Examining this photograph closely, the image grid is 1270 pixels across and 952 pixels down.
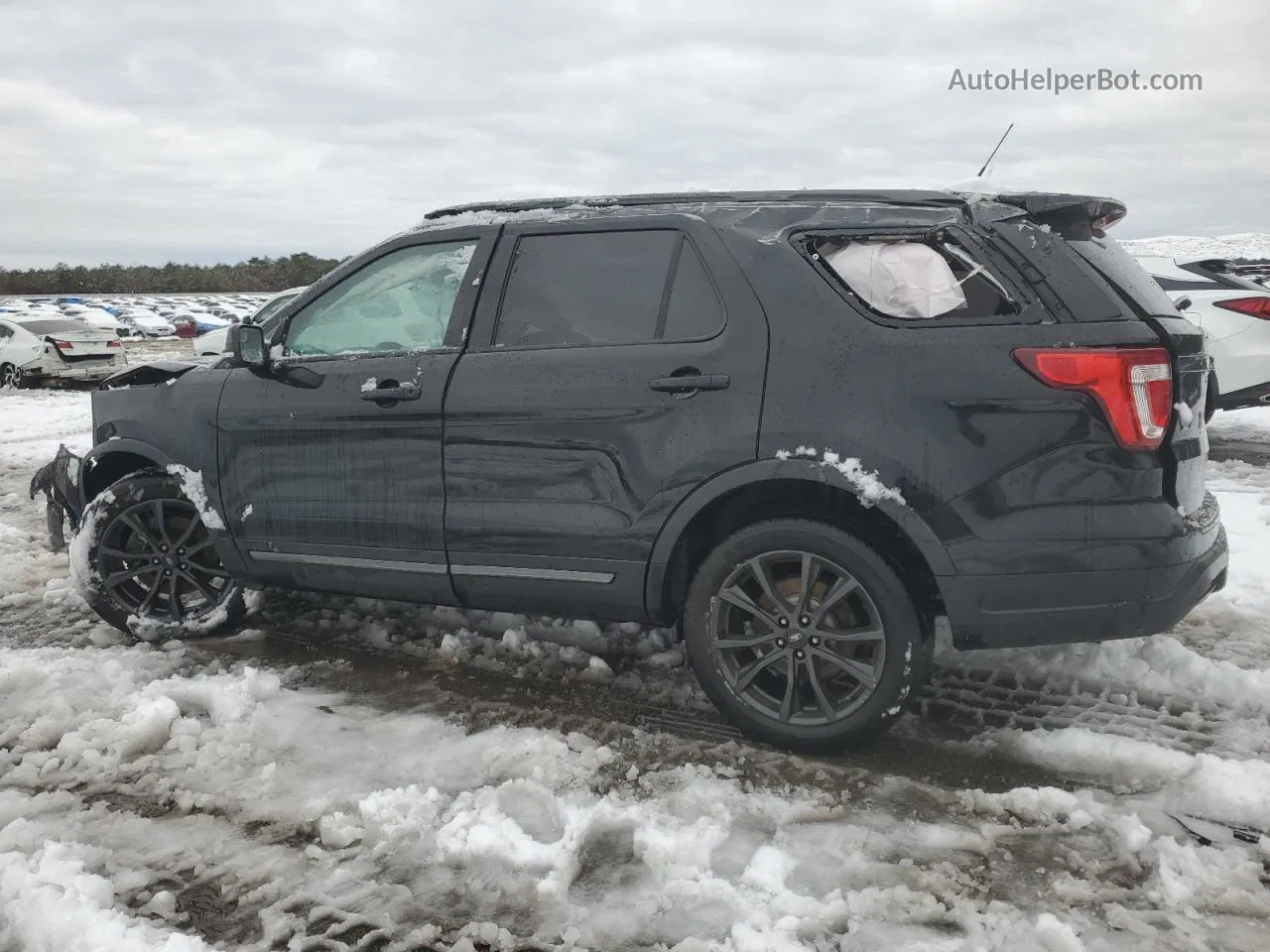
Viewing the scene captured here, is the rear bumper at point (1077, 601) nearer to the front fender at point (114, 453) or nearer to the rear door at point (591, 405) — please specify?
the rear door at point (591, 405)

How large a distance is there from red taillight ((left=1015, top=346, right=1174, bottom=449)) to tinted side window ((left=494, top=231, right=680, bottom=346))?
1320 millimetres

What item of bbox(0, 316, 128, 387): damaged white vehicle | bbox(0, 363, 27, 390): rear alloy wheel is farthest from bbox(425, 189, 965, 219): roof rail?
bbox(0, 363, 27, 390): rear alloy wheel

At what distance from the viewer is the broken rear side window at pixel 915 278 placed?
297cm

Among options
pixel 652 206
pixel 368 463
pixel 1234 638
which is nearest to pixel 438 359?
pixel 368 463

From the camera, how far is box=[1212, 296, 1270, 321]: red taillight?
7.68 m

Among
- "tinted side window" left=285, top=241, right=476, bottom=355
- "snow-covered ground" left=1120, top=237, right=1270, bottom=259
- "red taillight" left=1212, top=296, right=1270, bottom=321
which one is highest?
"snow-covered ground" left=1120, top=237, right=1270, bottom=259

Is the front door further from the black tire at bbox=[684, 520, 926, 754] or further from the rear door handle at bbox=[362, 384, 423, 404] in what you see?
the black tire at bbox=[684, 520, 926, 754]

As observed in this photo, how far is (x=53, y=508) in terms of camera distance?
4.95 meters

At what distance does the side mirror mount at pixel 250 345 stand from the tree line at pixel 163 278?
9417 cm

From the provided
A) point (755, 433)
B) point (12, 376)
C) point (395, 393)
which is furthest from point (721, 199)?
point (12, 376)

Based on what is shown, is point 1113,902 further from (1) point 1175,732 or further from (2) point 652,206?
(2) point 652,206

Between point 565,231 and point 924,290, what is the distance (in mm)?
1359

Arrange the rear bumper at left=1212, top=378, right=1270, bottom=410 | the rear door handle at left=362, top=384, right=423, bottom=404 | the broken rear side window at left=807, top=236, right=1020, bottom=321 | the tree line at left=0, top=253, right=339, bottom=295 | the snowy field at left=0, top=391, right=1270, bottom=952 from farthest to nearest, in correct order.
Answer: the tree line at left=0, top=253, right=339, bottom=295
the rear bumper at left=1212, top=378, right=1270, bottom=410
the rear door handle at left=362, top=384, right=423, bottom=404
the broken rear side window at left=807, top=236, right=1020, bottom=321
the snowy field at left=0, top=391, right=1270, bottom=952

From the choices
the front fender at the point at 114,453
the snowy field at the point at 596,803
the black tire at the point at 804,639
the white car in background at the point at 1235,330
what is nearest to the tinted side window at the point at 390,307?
the front fender at the point at 114,453
